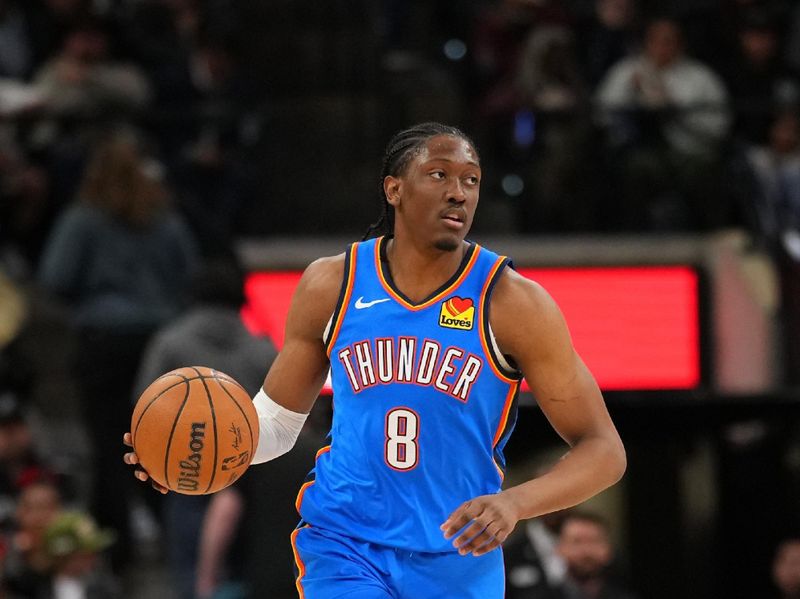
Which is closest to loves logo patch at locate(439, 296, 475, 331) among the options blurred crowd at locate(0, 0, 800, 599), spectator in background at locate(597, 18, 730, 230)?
blurred crowd at locate(0, 0, 800, 599)

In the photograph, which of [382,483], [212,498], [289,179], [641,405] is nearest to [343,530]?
[382,483]

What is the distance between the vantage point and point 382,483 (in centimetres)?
479

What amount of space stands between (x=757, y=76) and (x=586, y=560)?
4.46m

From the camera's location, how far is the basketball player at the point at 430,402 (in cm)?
476

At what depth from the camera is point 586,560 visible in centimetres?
861

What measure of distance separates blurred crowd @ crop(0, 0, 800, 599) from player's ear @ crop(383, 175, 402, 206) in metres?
3.25

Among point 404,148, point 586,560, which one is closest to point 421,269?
point 404,148

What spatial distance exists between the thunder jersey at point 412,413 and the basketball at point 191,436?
10.7 inches

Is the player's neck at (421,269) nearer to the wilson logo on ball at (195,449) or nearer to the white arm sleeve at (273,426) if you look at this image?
the white arm sleeve at (273,426)

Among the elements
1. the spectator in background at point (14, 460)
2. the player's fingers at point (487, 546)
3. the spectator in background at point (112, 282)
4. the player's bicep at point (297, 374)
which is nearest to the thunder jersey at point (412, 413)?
the player's bicep at point (297, 374)

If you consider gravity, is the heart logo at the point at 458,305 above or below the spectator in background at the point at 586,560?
above

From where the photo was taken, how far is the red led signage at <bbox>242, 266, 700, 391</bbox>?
35.4 ft

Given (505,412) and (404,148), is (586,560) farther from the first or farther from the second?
(404,148)

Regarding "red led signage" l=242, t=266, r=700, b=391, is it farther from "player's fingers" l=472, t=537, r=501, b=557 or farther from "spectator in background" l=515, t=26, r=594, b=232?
"player's fingers" l=472, t=537, r=501, b=557
